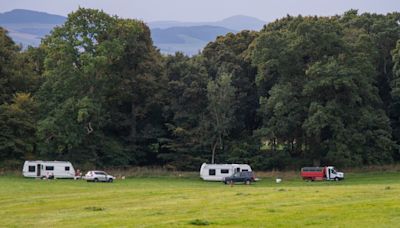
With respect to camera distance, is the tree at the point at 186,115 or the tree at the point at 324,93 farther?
the tree at the point at 186,115

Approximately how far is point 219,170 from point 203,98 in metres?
13.0

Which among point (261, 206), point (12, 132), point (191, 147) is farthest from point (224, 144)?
point (261, 206)

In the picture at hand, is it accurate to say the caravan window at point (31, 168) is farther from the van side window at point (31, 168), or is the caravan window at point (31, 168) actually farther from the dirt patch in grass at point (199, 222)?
the dirt patch in grass at point (199, 222)

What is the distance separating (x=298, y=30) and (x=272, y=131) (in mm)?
11596

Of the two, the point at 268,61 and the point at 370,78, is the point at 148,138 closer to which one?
the point at 268,61

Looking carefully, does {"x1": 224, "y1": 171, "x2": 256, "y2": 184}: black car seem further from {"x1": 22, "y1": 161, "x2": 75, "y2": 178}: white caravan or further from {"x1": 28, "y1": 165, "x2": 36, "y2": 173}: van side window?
{"x1": 28, "y1": 165, "x2": 36, "y2": 173}: van side window

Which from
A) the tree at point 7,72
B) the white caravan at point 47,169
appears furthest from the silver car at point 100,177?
the tree at point 7,72

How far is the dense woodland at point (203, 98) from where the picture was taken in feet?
237

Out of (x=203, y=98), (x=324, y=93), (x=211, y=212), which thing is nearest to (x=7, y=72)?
(x=203, y=98)

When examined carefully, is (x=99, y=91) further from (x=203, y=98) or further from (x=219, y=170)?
(x=219, y=170)

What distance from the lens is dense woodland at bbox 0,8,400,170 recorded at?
72250 millimetres

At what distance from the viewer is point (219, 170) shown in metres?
67.2

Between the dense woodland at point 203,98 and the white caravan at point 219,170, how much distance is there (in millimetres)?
8056

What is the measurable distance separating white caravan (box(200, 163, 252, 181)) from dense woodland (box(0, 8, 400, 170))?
8056 millimetres
